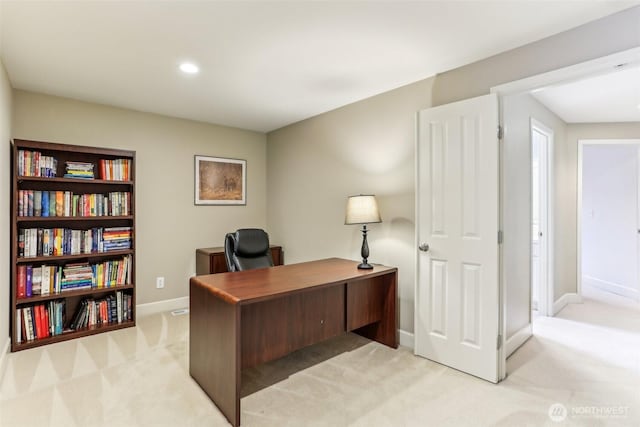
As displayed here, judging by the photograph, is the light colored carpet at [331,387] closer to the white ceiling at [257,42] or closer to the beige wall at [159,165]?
the beige wall at [159,165]

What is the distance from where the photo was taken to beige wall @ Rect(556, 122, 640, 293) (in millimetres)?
3920

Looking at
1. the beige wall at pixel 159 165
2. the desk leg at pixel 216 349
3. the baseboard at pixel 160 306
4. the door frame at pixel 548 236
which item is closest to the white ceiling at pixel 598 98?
the door frame at pixel 548 236

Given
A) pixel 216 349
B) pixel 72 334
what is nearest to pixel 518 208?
pixel 216 349

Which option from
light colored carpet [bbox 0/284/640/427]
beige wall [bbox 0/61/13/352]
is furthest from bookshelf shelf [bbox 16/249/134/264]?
light colored carpet [bbox 0/284/640/427]

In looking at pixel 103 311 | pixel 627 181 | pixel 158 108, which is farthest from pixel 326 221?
pixel 627 181

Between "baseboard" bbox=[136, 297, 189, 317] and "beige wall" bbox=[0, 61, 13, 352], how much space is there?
112 cm

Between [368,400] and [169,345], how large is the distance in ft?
5.86

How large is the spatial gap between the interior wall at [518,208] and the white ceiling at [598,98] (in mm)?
256

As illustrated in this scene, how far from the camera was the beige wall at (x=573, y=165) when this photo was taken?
392 centimetres

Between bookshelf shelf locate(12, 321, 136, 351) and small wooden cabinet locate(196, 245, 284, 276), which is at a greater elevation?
small wooden cabinet locate(196, 245, 284, 276)

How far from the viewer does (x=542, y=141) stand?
142 inches

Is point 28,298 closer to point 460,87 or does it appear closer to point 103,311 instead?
point 103,311

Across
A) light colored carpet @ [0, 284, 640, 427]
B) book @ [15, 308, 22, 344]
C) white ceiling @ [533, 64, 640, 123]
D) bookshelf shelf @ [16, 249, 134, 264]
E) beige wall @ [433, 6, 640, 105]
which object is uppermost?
white ceiling @ [533, 64, 640, 123]

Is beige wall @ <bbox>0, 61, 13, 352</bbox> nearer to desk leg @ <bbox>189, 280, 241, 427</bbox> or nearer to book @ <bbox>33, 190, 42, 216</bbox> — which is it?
book @ <bbox>33, 190, 42, 216</bbox>
